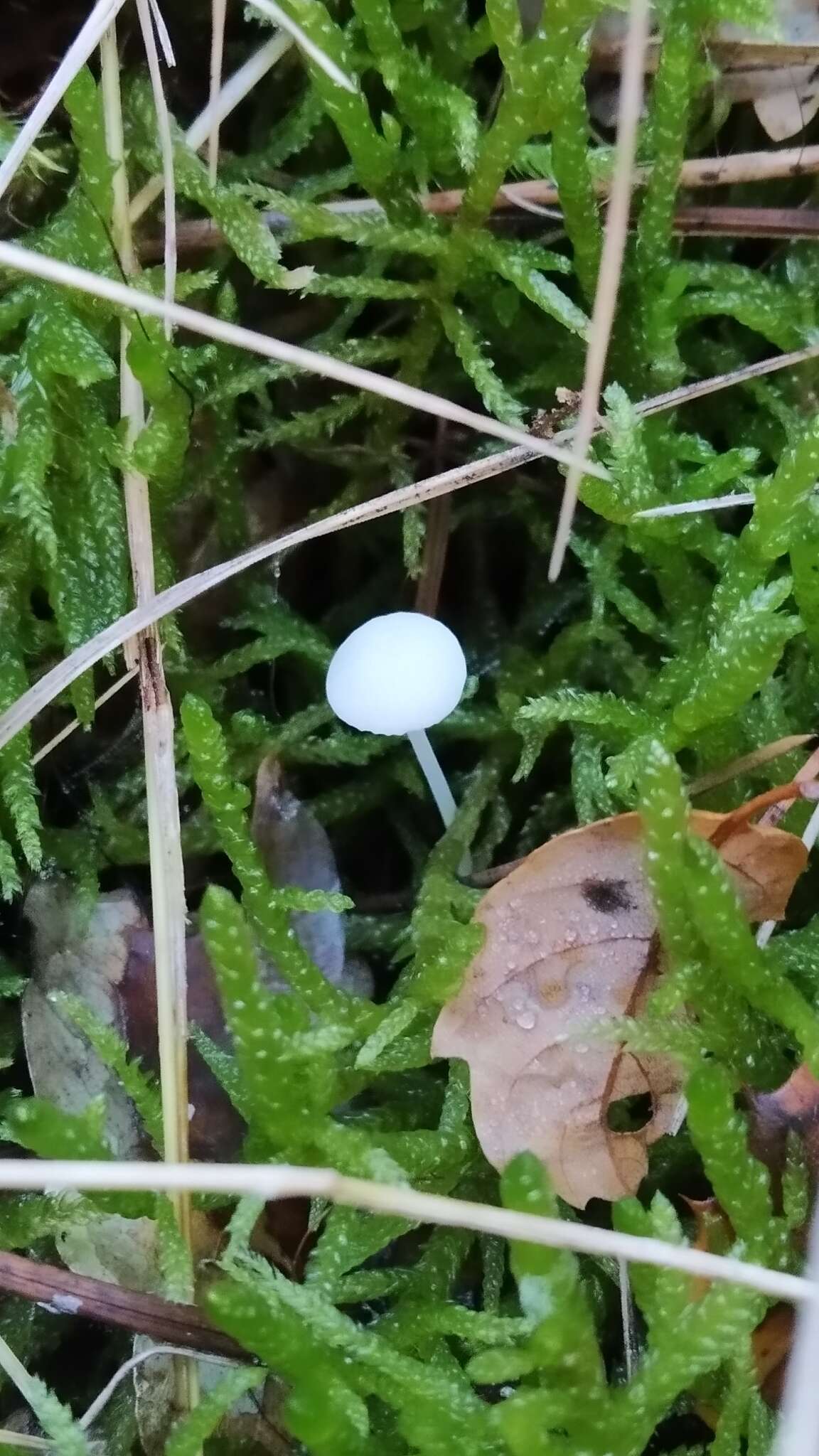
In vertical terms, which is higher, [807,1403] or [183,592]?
[183,592]

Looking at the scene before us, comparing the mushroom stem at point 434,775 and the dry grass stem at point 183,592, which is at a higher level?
the dry grass stem at point 183,592

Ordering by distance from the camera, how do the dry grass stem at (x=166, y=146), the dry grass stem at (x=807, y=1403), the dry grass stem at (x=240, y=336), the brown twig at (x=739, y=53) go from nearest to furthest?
the dry grass stem at (x=807, y=1403), the dry grass stem at (x=240, y=336), the dry grass stem at (x=166, y=146), the brown twig at (x=739, y=53)

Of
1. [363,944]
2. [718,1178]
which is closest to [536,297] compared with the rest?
[363,944]

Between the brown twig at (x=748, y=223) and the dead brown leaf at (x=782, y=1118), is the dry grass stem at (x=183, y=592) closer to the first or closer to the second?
the brown twig at (x=748, y=223)

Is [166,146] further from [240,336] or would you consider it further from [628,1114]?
[628,1114]

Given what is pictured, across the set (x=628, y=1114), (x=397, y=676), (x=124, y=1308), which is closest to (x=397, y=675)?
(x=397, y=676)

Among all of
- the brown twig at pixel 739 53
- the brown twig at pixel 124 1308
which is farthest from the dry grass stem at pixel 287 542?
the brown twig at pixel 124 1308
